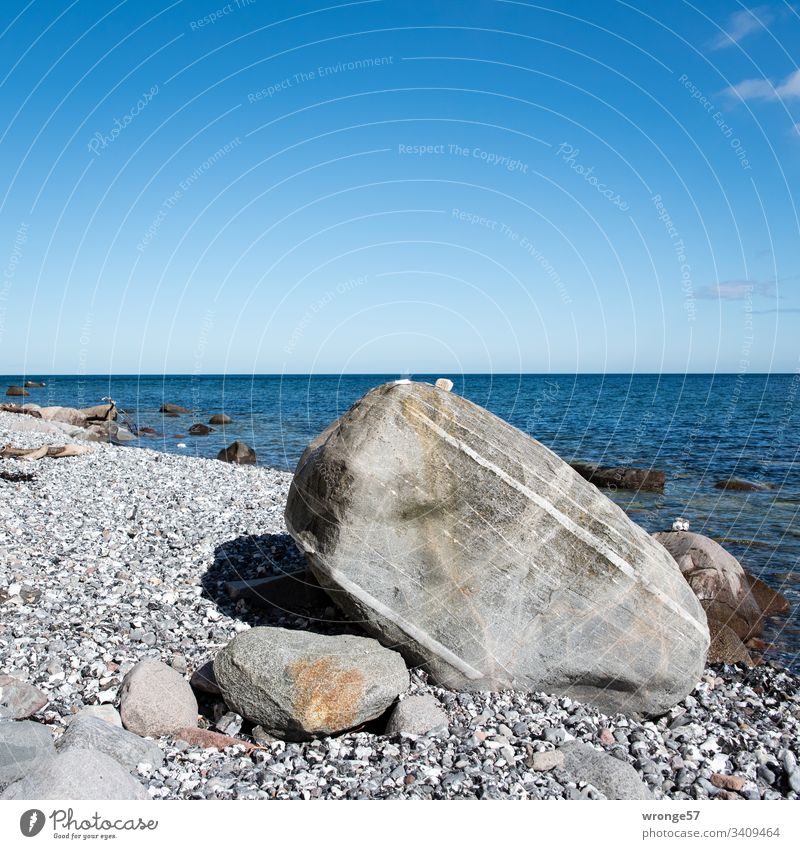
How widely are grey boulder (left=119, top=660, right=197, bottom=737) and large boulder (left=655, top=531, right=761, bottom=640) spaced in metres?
8.26

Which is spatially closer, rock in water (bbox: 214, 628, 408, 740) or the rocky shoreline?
the rocky shoreline

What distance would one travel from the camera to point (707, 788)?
637 centimetres

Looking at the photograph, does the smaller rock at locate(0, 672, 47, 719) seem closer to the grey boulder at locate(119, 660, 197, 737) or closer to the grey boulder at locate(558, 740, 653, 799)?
the grey boulder at locate(119, 660, 197, 737)

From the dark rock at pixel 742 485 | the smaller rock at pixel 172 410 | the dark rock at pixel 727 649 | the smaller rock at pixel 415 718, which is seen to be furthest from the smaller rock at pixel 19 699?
the smaller rock at pixel 172 410

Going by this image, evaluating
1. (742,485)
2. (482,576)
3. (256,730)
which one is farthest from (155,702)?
(742,485)

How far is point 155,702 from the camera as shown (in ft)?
22.0

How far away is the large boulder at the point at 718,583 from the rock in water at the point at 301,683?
6.54 meters

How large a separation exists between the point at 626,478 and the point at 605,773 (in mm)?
20032

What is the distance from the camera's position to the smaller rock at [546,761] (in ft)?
20.4

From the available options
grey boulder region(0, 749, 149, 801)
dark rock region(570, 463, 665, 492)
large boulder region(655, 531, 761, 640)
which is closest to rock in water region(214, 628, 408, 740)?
grey boulder region(0, 749, 149, 801)

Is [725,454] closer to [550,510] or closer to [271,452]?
[271,452]

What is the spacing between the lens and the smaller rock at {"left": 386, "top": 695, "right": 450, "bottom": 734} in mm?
6711

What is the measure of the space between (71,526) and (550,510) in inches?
371
